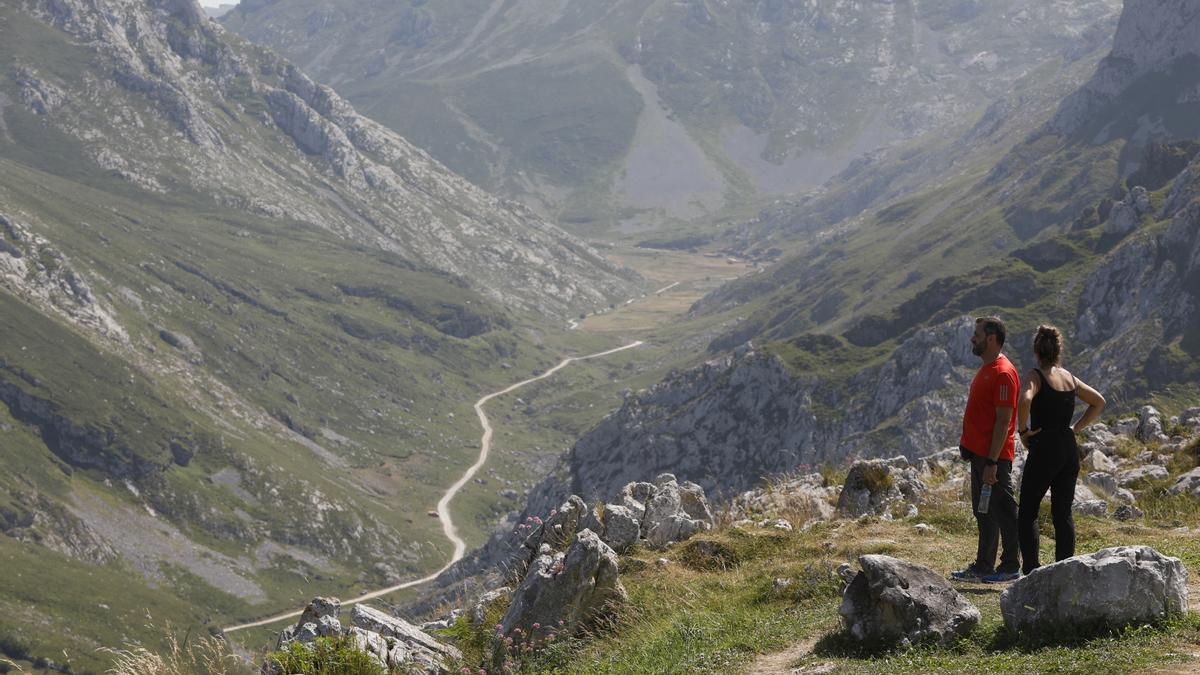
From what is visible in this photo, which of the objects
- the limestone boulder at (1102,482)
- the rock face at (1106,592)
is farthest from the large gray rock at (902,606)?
the limestone boulder at (1102,482)

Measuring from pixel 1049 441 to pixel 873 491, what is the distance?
1175cm

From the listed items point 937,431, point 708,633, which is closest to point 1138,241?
point 937,431

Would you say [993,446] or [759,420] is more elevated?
[993,446]

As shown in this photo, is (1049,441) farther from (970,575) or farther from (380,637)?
(380,637)

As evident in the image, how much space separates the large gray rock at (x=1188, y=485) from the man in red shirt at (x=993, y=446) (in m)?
11.0

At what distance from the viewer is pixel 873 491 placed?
2970 cm

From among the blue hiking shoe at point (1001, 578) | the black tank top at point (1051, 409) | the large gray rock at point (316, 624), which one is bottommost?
the large gray rock at point (316, 624)

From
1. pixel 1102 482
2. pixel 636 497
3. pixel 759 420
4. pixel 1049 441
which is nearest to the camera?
pixel 1049 441

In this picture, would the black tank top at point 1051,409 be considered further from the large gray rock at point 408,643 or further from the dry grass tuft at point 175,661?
the dry grass tuft at point 175,661

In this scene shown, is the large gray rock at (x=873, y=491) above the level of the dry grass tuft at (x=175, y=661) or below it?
above

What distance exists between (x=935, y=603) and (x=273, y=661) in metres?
10.9

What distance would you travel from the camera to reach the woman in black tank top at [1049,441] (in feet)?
59.5

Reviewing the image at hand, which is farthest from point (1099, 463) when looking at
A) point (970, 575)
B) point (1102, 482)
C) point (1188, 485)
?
point (970, 575)

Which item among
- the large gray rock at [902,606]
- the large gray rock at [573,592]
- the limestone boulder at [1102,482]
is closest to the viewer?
the large gray rock at [902,606]
